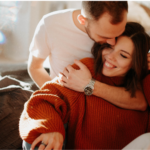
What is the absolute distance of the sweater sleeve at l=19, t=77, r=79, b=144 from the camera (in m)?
0.68

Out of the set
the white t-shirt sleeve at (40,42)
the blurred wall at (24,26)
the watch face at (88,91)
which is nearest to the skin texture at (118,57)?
the watch face at (88,91)

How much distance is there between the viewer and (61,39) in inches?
38.3

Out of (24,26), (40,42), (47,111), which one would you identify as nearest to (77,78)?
(47,111)

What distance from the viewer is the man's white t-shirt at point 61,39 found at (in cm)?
94

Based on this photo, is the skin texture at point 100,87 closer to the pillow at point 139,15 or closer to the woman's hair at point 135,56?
the woman's hair at point 135,56

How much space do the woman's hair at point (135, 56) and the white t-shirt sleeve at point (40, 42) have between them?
273 millimetres

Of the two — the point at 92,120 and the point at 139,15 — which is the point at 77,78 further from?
the point at 139,15

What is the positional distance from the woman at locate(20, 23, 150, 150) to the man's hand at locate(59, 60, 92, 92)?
28mm

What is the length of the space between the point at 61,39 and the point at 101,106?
1.38 feet

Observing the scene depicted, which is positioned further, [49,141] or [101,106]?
[101,106]

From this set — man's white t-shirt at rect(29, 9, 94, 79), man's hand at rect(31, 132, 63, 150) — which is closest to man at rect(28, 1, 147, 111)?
man's white t-shirt at rect(29, 9, 94, 79)

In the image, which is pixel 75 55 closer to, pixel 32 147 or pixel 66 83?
pixel 66 83

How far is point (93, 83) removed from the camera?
→ 0.83 meters

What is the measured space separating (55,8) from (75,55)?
537 millimetres
